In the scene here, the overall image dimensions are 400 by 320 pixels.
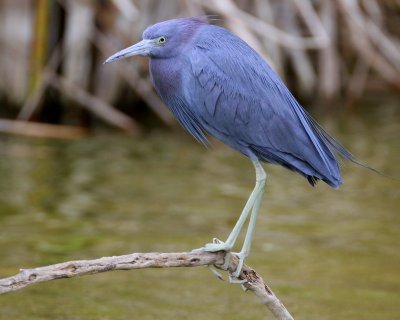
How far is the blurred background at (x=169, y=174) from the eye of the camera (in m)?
5.82

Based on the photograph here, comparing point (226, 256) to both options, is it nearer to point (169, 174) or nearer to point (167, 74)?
point (167, 74)

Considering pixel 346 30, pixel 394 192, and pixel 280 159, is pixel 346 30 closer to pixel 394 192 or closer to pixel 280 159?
pixel 394 192

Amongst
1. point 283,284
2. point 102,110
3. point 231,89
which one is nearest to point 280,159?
point 231,89

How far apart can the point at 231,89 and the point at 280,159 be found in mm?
366

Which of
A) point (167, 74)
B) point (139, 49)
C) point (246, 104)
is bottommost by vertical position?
point (246, 104)

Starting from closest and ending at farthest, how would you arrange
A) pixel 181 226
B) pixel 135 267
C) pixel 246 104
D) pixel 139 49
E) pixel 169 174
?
1. pixel 135 267
2. pixel 139 49
3. pixel 246 104
4. pixel 181 226
5. pixel 169 174

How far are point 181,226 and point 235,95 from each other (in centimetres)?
277

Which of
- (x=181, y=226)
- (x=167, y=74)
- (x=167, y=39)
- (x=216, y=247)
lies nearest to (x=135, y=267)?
(x=216, y=247)

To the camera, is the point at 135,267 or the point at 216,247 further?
the point at 216,247

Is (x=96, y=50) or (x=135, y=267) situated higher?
(x=135, y=267)

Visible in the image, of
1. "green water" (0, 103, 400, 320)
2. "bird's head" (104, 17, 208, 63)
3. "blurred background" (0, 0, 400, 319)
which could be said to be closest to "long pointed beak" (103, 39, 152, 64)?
"bird's head" (104, 17, 208, 63)

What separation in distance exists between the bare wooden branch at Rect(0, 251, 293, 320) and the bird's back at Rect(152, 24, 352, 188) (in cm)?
53

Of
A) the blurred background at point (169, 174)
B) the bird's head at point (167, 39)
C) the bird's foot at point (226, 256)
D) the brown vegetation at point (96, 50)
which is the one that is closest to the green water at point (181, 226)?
the blurred background at point (169, 174)

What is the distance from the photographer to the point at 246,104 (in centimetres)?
417
